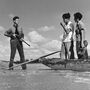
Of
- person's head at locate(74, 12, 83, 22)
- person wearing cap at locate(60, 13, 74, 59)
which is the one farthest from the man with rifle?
person's head at locate(74, 12, 83, 22)

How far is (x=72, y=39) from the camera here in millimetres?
10445

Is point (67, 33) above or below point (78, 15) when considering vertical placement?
below

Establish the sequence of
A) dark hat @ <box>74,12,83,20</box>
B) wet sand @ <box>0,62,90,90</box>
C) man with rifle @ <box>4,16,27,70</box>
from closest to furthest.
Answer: wet sand @ <box>0,62,90,90</box> < man with rifle @ <box>4,16,27,70</box> < dark hat @ <box>74,12,83,20</box>

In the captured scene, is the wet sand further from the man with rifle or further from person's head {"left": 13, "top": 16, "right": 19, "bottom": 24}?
person's head {"left": 13, "top": 16, "right": 19, "bottom": 24}

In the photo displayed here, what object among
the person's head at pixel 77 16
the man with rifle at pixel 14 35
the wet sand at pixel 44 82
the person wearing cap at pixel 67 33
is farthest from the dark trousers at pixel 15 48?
the wet sand at pixel 44 82

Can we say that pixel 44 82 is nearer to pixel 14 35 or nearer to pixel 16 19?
pixel 14 35

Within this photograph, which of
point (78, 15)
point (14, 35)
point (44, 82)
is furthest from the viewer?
point (78, 15)

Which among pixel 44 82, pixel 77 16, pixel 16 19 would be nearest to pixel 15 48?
pixel 16 19

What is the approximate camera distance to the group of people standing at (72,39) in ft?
33.3

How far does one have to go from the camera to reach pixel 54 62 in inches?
370

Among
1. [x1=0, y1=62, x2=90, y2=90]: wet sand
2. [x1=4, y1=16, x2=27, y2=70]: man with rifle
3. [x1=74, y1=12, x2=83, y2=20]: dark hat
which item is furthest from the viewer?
[x1=74, y1=12, x2=83, y2=20]: dark hat

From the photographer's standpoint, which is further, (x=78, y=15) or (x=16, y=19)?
(x=78, y=15)

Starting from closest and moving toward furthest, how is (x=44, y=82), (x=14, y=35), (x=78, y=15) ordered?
(x=44, y=82)
(x=14, y=35)
(x=78, y=15)

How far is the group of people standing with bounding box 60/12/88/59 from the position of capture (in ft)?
33.3
